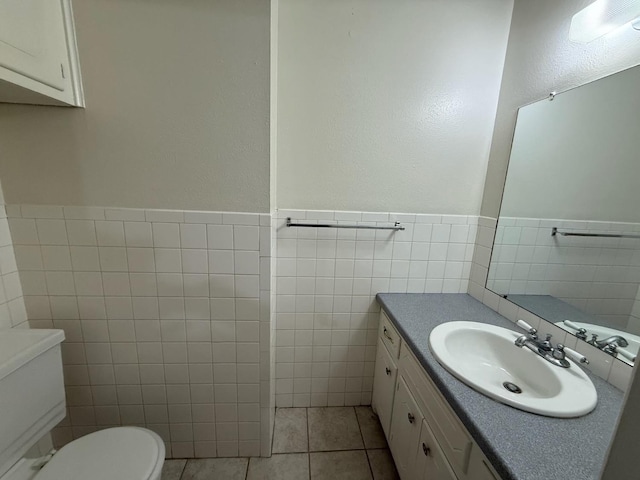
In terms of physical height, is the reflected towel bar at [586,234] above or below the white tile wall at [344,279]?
above

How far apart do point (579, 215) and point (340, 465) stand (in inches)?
66.0

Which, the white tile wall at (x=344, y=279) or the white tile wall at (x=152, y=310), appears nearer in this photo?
the white tile wall at (x=152, y=310)

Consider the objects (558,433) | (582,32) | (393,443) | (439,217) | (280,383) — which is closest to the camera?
(558,433)

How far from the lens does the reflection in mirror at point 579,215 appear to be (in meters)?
0.90

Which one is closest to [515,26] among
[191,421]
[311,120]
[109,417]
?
[311,120]

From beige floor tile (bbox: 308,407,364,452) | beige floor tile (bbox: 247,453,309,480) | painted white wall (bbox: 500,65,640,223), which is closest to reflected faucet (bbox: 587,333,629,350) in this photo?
painted white wall (bbox: 500,65,640,223)

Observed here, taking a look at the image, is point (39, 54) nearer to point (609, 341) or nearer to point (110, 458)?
point (110, 458)

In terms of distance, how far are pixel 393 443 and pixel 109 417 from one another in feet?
4.82

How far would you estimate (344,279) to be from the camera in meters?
1.57

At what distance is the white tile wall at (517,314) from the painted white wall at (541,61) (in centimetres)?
15

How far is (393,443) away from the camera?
4.33 ft

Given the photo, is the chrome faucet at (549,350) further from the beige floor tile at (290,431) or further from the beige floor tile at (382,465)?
the beige floor tile at (290,431)

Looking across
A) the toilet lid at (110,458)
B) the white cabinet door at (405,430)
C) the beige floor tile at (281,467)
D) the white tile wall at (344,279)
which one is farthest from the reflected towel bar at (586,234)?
the toilet lid at (110,458)

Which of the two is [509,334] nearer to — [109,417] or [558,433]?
[558,433]
